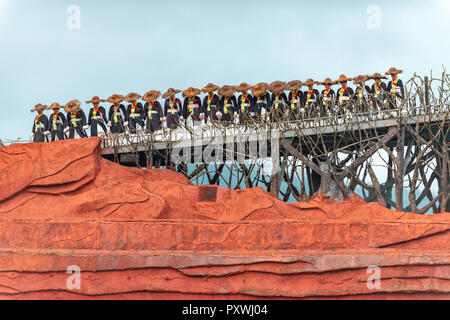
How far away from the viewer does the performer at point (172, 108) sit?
20.5m

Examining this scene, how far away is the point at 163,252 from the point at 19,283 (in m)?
3.65

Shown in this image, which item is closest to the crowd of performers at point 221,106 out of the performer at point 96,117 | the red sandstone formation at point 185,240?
the performer at point 96,117

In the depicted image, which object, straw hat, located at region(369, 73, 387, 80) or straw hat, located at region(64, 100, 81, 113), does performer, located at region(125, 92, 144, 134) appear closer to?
straw hat, located at region(64, 100, 81, 113)

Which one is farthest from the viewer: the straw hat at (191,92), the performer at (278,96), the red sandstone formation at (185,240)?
the straw hat at (191,92)

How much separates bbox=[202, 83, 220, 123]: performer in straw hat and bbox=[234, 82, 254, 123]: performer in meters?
0.76

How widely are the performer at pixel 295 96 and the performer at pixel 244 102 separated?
1399 millimetres

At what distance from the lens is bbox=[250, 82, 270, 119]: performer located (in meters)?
20.1

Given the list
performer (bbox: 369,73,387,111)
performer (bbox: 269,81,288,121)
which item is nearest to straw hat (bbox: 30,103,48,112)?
performer (bbox: 269,81,288,121)

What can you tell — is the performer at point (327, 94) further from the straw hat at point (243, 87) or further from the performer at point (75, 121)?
the performer at point (75, 121)

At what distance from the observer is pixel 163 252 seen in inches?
545

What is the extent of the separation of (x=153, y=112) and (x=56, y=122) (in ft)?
13.1

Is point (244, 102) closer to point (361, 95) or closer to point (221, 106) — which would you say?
point (221, 106)

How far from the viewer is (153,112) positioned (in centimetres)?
2081

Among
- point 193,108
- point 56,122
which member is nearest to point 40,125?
point 56,122
